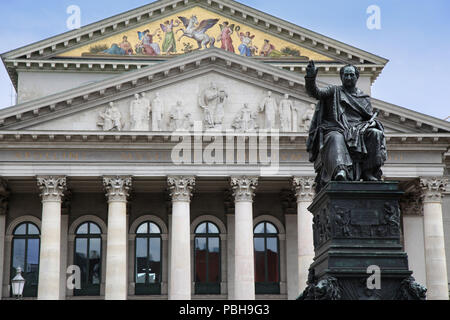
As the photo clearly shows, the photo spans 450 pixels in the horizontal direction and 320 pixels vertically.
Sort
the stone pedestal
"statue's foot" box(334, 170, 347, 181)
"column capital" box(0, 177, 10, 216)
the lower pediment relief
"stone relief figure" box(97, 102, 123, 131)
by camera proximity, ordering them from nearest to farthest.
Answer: the stone pedestal < "statue's foot" box(334, 170, 347, 181) < "stone relief figure" box(97, 102, 123, 131) < the lower pediment relief < "column capital" box(0, 177, 10, 216)

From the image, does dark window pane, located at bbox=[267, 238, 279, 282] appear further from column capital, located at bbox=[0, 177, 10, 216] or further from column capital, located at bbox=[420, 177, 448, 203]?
column capital, located at bbox=[0, 177, 10, 216]

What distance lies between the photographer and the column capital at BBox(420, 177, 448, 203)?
42.0 meters

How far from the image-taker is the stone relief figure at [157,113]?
Result: 41438 mm

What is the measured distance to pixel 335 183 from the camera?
10.4 metres

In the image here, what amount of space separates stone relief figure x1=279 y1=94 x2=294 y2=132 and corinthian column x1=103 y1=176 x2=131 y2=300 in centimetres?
826

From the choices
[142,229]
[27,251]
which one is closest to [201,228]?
[142,229]

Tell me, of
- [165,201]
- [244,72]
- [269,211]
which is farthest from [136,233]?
[244,72]

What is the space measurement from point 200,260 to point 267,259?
387cm

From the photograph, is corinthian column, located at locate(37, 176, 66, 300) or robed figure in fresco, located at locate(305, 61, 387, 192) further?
corinthian column, located at locate(37, 176, 66, 300)

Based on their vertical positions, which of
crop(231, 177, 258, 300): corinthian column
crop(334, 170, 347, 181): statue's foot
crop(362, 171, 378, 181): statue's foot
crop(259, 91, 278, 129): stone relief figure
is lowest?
crop(334, 170, 347, 181): statue's foot

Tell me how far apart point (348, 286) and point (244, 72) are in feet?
110

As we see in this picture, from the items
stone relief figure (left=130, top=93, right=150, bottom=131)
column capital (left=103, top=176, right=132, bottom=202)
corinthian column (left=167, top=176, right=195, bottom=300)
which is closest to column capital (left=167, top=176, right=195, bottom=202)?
corinthian column (left=167, top=176, right=195, bottom=300)

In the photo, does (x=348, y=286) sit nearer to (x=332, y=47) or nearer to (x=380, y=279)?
(x=380, y=279)

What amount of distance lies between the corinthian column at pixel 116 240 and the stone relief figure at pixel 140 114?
2644 millimetres
